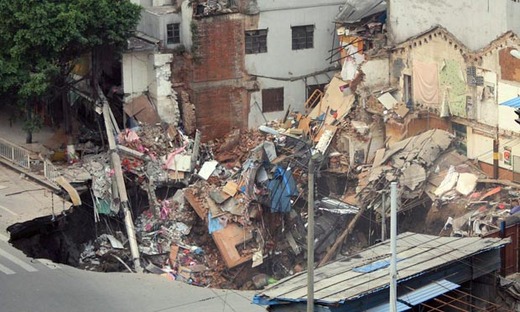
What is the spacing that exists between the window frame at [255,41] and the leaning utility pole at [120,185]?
15.3 ft

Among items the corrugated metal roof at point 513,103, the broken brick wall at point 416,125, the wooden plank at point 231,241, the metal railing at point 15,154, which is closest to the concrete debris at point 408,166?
the broken brick wall at point 416,125

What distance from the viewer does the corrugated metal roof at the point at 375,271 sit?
2417 cm

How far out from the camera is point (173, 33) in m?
38.1

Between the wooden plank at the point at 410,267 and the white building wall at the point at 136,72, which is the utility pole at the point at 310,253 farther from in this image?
the white building wall at the point at 136,72

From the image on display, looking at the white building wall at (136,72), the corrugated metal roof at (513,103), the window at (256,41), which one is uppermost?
the window at (256,41)

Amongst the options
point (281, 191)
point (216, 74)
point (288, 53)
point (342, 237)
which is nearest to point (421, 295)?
point (342, 237)

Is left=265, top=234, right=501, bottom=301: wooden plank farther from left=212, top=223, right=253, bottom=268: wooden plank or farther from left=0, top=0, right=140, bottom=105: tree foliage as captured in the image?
left=0, top=0, right=140, bottom=105: tree foliage

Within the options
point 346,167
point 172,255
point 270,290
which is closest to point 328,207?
point 346,167

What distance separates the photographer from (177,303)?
27.6 meters

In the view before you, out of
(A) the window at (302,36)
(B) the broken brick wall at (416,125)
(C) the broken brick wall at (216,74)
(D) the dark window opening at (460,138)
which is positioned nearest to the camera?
(D) the dark window opening at (460,138)

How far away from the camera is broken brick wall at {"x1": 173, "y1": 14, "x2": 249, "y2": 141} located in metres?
38.0

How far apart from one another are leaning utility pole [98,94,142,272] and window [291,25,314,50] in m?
6.24

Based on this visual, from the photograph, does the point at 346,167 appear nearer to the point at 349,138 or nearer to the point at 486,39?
the point at 349,138

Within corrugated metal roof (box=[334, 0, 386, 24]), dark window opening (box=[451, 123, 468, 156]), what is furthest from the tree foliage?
dark window opening (box=[451, 123, 468, 156])
